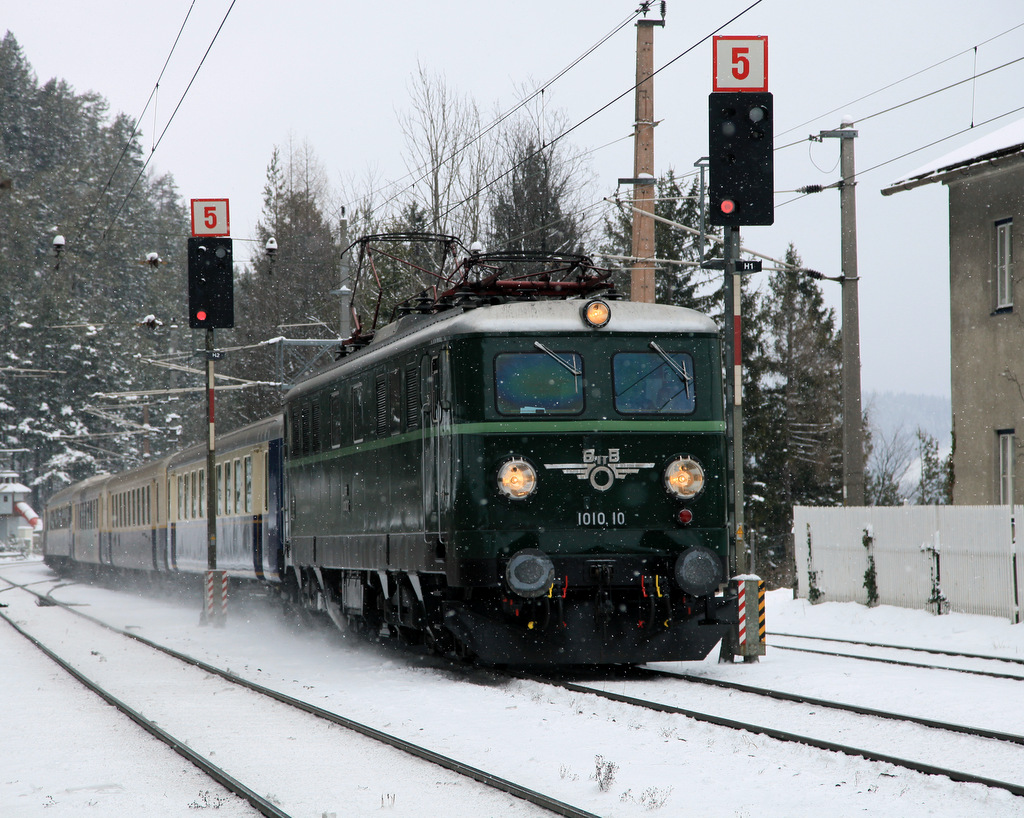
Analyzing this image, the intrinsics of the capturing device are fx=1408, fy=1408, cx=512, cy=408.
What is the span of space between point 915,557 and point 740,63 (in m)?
7.56

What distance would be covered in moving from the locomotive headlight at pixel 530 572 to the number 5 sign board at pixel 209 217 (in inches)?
443

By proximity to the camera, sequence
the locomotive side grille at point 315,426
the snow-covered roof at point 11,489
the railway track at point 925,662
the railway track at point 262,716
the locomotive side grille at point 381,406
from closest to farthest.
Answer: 1. the railway track at point 262,716
2. the railway track at point 925,662
3. the locomotive side grille at point 381,406
4. the locomotive side grille at point 315,426
5. the snow-covered roof at point 11,489

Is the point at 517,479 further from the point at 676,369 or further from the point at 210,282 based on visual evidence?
the point at 210,282

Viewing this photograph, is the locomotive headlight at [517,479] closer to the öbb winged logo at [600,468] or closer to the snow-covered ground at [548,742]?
the öbb winged logo at [600,468]

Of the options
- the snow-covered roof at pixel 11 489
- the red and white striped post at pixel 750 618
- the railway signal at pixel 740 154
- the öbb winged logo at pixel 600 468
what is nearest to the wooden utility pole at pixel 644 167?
the railway signal at pixel 740 154

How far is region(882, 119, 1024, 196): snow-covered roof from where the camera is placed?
66.5 ft

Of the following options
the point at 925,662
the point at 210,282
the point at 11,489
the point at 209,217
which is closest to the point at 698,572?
the point at 925,662

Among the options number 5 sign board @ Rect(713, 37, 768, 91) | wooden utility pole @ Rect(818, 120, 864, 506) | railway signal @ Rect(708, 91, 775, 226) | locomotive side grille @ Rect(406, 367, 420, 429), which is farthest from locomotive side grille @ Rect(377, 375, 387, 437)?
wooden utility pole @ Rect(818, 120, 864, 506)

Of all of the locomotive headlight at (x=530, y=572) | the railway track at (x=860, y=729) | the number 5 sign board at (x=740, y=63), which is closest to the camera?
the railway track at (x=860, y=729)

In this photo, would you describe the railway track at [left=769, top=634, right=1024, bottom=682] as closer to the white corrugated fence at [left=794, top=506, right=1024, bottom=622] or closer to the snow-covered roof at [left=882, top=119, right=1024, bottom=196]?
the white corrugated fence at [left=794, top=506, right=1024, bottom=622]

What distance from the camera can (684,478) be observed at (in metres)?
12.1

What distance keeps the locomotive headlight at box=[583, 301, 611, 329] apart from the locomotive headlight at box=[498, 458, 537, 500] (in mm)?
1351

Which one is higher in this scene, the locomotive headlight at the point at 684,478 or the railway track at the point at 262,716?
the locomotive headlight at the point at 684,478

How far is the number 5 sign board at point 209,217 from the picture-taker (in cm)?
2106
